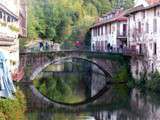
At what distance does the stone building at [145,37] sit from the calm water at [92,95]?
3220 millimetres

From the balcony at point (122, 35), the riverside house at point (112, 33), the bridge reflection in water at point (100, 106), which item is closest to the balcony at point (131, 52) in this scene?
the bridge reflection in water at point (100, 106)

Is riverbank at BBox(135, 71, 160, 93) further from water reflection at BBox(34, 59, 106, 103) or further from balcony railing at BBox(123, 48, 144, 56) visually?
water reflection at BBox(34, 59, 106, 103)

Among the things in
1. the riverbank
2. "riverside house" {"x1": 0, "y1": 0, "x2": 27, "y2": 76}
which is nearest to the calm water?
the riverbank

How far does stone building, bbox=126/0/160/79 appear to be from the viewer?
59688 millimetres

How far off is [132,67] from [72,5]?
153 ft

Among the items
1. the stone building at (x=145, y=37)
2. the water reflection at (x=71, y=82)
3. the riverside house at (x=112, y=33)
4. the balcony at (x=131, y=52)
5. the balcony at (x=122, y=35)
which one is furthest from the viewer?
the riverside house at (x=112, y=33)

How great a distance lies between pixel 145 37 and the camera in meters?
63.6

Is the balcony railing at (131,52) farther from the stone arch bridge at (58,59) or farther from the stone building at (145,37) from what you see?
the stone arch bridge at (58,59)

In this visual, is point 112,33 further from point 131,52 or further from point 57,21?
point 57,21

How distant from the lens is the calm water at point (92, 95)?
4609cm

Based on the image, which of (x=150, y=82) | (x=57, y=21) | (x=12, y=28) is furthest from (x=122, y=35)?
(x=12, y=28)

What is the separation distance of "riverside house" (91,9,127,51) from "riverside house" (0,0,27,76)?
11.9 meters

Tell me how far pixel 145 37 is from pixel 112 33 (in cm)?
1501

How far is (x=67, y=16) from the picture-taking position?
101188mm
